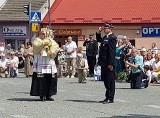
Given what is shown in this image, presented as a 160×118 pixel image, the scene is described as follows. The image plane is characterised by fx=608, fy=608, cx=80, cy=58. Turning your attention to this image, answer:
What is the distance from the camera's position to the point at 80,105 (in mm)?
14469

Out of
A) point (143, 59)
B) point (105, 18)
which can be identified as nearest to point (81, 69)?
point (143, 59)

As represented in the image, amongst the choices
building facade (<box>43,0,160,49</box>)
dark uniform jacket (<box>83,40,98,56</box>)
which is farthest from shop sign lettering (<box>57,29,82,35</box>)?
dark uniform jacket (<box>83,40,98,56</box>)

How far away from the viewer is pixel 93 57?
27.5 metres

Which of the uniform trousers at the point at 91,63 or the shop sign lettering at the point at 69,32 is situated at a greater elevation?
the shop sign lettering at the point at 69,32

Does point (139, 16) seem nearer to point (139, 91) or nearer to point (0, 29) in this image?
point (0, 29)

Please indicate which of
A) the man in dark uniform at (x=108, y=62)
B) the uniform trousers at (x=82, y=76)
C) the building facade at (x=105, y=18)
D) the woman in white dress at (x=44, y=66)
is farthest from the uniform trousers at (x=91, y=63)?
the building facade at (x=105, y=18)

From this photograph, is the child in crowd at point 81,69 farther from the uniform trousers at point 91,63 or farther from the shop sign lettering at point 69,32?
the shop sign lettering at point 69,32

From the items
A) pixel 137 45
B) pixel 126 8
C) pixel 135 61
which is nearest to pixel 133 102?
pixel 135 61

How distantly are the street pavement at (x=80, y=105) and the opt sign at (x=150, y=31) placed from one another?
18.5 metres

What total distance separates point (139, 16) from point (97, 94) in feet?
79.0

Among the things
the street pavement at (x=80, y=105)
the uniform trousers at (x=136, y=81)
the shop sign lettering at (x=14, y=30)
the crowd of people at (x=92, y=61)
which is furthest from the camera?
the shop sign lettering at (x=14, y=30)

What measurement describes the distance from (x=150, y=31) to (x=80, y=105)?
2633cm

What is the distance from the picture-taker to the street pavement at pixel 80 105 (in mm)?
12688

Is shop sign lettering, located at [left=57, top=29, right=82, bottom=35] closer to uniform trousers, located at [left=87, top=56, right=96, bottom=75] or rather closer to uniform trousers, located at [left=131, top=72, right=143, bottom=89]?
uniform trousers, located at [left=87, top=56, right=96, bottom=75]
